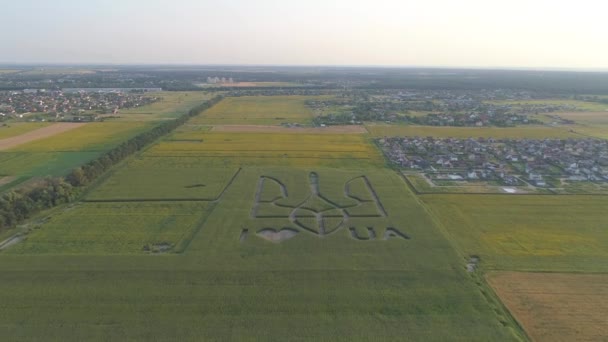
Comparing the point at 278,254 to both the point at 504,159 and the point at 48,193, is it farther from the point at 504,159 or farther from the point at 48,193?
the point at 504,159

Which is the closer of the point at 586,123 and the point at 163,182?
the point at 163,182

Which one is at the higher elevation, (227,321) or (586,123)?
(586,123)

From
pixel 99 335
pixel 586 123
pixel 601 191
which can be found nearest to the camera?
pixel 99 335

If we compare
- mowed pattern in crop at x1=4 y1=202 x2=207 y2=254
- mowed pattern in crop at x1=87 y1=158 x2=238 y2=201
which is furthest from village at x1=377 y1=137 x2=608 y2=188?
mowed pattern in crop at x1=4 y1=202 x2=207 y2=254

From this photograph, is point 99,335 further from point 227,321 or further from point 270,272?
point 270,272

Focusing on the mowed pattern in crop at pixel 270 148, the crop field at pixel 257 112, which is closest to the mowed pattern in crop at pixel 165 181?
the mowed pattern in crop at pixel 270 148

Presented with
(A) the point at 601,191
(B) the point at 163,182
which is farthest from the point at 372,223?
(A) the point at 601,191

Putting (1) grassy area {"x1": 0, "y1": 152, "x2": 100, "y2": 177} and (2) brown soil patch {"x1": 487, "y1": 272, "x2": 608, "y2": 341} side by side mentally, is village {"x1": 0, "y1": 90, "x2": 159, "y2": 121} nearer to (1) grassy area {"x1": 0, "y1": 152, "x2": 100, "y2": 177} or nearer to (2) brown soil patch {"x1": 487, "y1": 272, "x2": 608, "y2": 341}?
(1) grassy area {"x1": 0, "y1": 152, "x2": 100, "y2": 177}
